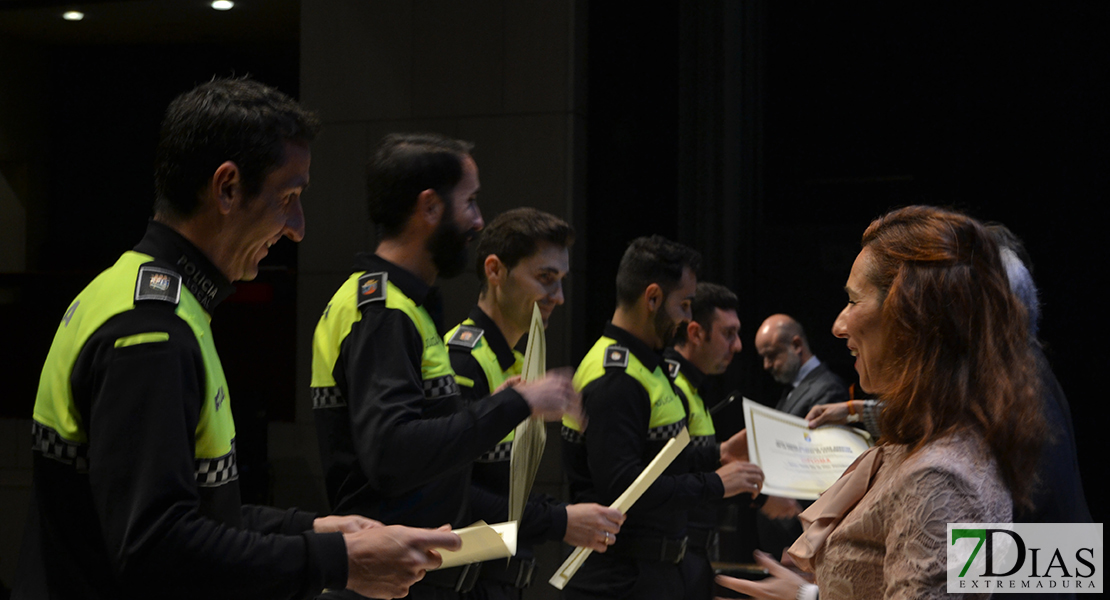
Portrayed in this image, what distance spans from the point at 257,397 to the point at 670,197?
253 cm

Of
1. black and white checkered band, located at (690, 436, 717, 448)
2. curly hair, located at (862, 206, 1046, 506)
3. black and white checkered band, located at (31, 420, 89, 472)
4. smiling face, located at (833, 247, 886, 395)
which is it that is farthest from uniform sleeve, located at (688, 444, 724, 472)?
black and white checkered band, located at (31, 420, 89, 472)

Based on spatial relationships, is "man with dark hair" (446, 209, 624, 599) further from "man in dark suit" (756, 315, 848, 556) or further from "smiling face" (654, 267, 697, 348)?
"man in dark suit" (756, 315, 848, 556)

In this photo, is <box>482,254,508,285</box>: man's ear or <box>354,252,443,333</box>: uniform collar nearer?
<box>354,252,443,333</box>: uniform collar

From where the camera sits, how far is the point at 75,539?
3.77 feet

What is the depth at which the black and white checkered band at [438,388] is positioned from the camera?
6.45 ft

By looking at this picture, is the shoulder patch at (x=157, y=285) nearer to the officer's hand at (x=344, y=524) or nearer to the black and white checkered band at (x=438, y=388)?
the officer's hand at (x=344, y=524)

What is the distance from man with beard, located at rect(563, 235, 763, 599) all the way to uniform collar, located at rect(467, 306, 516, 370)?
381 mm

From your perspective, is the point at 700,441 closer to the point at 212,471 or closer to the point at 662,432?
the point at 662,432

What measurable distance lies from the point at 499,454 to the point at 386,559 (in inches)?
47.0

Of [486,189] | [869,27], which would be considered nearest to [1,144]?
[486,189]

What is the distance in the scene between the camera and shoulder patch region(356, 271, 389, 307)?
1.94m

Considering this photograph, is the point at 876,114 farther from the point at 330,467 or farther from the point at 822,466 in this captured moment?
the point at 330,467

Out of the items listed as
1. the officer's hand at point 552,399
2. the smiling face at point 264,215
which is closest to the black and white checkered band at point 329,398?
the officer's hand at point 552,399

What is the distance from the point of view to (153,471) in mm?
1101
